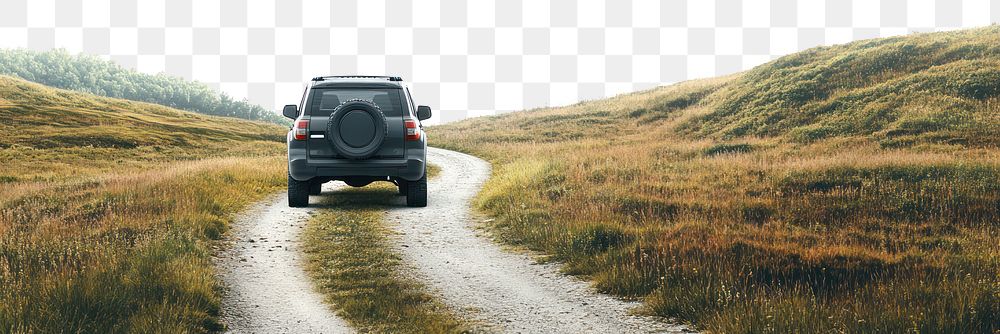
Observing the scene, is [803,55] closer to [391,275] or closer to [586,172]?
[586,172]

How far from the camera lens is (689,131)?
44.9 m

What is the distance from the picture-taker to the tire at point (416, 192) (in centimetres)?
1532

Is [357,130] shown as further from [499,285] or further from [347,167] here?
[499,285]

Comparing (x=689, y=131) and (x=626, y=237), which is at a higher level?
(x=689, y=131)

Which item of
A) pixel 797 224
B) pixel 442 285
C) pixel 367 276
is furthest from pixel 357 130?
pixel 797 224

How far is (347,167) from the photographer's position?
45.4 feet

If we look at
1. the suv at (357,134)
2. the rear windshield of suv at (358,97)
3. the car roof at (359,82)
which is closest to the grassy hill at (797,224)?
the suv at (357,134)

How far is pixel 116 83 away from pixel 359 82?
554 ft

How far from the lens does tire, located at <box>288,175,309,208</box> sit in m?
15.3

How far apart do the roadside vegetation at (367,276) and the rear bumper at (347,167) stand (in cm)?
83

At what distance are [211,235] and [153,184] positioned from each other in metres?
5.90

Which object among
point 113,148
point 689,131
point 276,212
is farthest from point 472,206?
point 113,148

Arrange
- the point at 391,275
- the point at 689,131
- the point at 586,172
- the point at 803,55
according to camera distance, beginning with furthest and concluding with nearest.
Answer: the point at 803,55 < the point at 689,131 < the point at 586,172 < the point at 391,275

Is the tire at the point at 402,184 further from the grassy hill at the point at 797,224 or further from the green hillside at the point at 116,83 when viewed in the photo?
the green hillside at the point at 116,83
